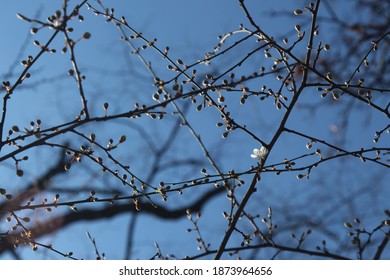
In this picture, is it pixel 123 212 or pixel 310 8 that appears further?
pixel 123 212

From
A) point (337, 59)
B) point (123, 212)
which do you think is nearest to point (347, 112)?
point (337, 59)

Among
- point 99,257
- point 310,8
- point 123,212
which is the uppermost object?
point 123,212

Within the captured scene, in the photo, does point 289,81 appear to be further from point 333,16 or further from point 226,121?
point 333,16

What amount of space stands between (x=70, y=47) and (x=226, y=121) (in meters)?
0.69

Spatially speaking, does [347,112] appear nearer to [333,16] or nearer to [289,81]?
[333,16]

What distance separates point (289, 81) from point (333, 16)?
4.29 m

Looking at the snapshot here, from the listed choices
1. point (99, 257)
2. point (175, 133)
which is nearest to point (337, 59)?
point (175, 133)

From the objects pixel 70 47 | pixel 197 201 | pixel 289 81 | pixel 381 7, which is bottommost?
pixel 70 47

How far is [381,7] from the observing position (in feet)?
Answer: 19.4

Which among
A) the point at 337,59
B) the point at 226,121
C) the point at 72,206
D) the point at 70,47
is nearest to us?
the point at 70,47

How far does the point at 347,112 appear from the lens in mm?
5777

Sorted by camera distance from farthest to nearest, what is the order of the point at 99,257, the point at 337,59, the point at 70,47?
1. the point at 337,59
2. the point at 99,257
3. the point at 70,47

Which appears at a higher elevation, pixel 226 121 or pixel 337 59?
pixel 337 59

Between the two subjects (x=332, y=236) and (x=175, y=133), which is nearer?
(x=332, y=236)
